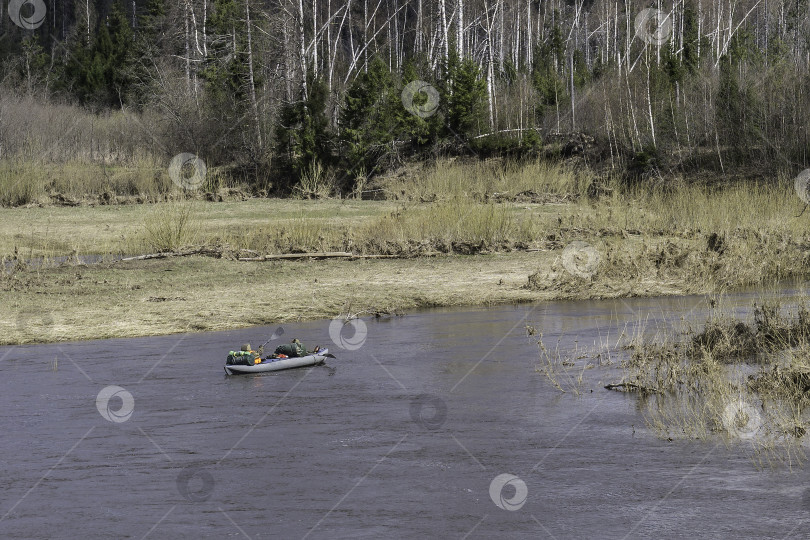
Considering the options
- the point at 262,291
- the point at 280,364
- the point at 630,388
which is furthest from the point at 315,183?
the point at 630,388

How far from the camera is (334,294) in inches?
650

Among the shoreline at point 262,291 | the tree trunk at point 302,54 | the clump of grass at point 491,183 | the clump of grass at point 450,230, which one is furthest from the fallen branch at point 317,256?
the tree trunk at point 302,54

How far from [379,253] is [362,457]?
1240cm

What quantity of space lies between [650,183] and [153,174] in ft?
48.7

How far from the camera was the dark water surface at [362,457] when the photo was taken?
6.65m

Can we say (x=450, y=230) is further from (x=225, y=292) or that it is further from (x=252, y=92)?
(x=252, y=92)

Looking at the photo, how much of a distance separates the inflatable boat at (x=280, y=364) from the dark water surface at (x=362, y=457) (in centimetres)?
9

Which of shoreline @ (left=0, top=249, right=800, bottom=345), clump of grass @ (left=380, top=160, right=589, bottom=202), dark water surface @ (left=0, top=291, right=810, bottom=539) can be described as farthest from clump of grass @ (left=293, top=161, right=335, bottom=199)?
dark water surface @ (left=0, top=291, right=810, bottom=539)

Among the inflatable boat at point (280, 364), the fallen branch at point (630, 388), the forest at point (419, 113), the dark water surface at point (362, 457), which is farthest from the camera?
the forest at point (419, 113)

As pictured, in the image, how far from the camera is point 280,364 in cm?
1127

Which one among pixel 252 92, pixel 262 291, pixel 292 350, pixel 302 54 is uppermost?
pixel 302 54

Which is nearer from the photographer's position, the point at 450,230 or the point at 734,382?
the point at 734,382

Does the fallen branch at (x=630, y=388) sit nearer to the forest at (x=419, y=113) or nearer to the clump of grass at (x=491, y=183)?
the clump of grass at (x=491, y=183)

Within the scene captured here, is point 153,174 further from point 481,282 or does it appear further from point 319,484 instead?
point 319,484
